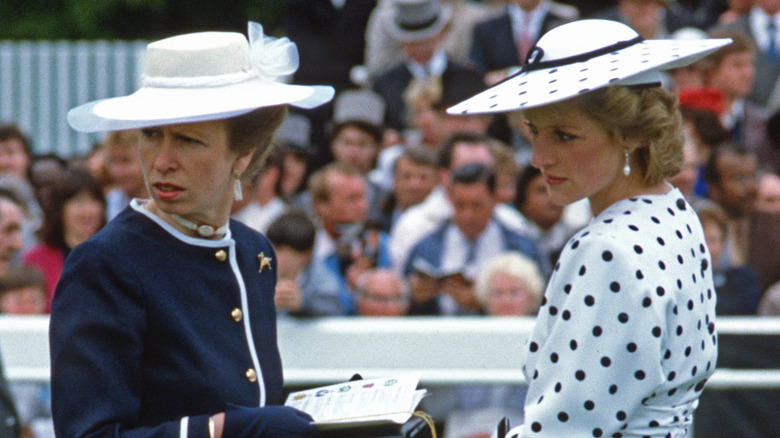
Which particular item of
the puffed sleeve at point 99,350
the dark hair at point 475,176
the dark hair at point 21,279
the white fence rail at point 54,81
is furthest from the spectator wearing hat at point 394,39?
the puffed sleeve at point 99,350

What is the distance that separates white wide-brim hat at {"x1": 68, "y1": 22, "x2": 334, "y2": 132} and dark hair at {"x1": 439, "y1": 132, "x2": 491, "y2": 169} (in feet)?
12.7

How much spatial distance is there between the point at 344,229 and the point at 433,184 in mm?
782

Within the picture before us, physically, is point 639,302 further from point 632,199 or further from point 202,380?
point 202,380

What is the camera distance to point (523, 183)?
6109 mm

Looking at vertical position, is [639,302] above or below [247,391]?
above

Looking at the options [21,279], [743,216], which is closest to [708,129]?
[743,216]

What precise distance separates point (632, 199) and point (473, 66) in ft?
18.3

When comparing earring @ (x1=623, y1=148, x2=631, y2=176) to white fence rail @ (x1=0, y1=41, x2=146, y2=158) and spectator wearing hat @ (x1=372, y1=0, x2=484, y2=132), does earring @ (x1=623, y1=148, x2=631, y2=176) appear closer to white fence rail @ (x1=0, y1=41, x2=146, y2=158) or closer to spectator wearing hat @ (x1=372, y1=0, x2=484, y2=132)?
spectator wearing hat @ (x1=372, y1=0, x2=484, y2=132)

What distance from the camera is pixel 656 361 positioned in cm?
225

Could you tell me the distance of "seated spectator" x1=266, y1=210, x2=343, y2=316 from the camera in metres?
5.02

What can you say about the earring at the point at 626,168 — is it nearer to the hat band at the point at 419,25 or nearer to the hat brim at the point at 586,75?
the hat brim at the point at 586,75

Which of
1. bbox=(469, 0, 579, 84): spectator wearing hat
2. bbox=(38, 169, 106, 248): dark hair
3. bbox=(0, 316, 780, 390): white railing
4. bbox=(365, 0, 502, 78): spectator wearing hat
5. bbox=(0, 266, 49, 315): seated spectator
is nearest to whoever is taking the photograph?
bbox=(0, 316, 780, 390): white railing

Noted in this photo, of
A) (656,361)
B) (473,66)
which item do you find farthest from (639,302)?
(473,66)

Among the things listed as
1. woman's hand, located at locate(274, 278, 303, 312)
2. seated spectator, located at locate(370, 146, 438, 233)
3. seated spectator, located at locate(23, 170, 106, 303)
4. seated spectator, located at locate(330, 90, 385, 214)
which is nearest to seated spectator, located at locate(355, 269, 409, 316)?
woman's hand, located at locate(274, 278, 303, 312)
